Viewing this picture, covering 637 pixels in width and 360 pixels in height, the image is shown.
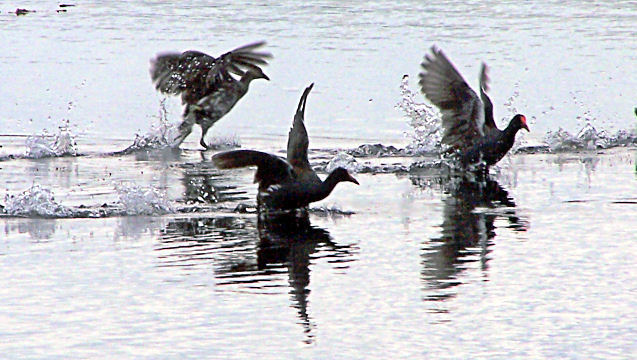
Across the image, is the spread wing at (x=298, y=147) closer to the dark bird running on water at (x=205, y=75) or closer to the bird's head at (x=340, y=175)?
the bird's head at (x=340, y=175)

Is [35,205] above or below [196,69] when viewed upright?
below

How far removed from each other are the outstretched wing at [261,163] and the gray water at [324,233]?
1.32 feet

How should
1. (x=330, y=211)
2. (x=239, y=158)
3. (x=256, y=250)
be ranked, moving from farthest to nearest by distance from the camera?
(x=330, y=211) → (x=239, y=158) → (x=256, y=250)

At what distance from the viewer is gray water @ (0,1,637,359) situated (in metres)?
7.51

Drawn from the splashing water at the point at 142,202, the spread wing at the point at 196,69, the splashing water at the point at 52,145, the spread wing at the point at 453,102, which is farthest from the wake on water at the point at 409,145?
the splashing water at the point at 142,202

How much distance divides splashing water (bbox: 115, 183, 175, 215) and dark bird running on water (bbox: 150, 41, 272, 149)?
183 inches

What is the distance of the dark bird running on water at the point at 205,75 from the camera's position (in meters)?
16.0

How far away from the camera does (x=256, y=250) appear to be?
32.2 feet

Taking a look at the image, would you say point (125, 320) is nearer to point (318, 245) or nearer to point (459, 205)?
point (318, 245)

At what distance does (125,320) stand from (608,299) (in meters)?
2.69

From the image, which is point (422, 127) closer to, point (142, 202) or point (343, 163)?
point (343, 163)

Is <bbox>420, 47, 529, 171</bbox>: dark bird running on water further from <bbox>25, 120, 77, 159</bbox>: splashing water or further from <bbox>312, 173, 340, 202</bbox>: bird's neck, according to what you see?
<bbox>25, 120, 77, 159</bbox>: splashing water

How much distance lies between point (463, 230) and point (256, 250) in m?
1.64

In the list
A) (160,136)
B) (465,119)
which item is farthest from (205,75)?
(465,119)
